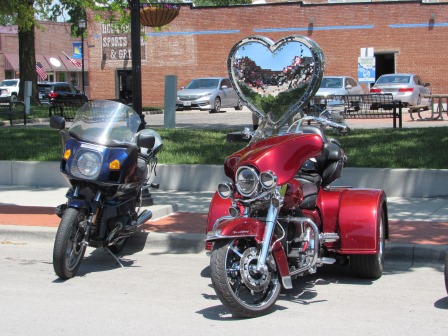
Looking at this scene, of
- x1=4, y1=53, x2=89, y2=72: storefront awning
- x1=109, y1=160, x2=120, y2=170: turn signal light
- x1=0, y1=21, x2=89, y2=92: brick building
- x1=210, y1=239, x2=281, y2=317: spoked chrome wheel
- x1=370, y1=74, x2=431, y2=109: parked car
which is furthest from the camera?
x1=0, y1=21, x2=89, y2=92: brick building

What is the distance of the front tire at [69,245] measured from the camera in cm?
639

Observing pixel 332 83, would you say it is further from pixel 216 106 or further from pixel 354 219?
pixel 354 219

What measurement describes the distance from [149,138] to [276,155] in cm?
196

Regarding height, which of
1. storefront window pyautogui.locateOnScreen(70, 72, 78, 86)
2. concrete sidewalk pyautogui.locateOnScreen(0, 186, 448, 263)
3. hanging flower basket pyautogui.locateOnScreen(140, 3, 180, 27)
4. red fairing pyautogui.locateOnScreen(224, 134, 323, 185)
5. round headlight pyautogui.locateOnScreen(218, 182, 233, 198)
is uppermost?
hanging flower basket pyautogui.locateOnScreen(140, 3, 180, 27)

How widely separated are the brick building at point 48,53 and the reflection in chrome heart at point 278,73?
53.7 m

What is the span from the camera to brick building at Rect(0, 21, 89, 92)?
2424 inches

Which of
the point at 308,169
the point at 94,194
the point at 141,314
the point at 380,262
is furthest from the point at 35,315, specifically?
the point at 380,262

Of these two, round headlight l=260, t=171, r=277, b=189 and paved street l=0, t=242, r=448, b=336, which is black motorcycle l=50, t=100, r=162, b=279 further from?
round headlight l=260, t=171, r=277, b=189

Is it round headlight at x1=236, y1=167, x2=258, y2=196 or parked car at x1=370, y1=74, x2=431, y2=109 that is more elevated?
parked car at x1=370, y1=74, x2=431, y2=109

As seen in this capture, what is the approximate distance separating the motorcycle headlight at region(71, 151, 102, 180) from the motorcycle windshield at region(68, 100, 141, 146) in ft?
0.55

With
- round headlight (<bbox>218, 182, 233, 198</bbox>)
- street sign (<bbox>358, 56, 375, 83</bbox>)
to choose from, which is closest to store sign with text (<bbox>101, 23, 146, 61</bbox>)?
street sign (<bbox>358, 56, 375, 83</bbox>)

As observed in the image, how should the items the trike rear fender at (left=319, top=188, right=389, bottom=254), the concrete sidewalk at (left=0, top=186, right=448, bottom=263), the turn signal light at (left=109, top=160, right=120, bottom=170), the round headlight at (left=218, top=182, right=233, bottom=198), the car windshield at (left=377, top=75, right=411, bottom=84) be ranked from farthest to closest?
1. the car windshield at (left=377, top=75, right=411, bottom=84)
2. the concrete sidewalk at (left=0, top=186, right=448, bottom=263)
3. the turn signal light at (left=109, top=160, right=120, bottom=170)
4. the trike rear fender at (left=319, top=188, right=389, bottom=254)
5. the round headlight at (left=218, top=182, right=233, bottom=198)

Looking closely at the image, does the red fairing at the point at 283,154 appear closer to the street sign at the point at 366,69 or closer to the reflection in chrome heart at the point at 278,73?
the reflection in chrome heart at the point at 278,73

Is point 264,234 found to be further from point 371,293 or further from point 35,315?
point 35,315
